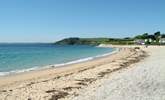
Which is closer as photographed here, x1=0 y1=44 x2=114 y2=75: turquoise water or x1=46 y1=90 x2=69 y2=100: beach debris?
x1=46 y1=90 x2=69 y2=100: beach debris

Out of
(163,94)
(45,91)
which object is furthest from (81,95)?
(163,94)

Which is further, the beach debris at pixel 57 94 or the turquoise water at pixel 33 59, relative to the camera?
the turquoise water at pixel 33 59

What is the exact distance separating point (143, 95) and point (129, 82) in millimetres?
2973

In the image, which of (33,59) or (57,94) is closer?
(57,94)

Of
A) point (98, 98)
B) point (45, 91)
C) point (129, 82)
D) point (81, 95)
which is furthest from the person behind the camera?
point (129, 82)

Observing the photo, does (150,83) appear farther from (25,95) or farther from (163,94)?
(25,95)

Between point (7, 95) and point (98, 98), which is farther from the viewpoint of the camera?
point (7, 95)

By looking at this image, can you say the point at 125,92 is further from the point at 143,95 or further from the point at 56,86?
the point at 56,86

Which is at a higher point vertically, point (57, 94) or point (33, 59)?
point (57, 94)

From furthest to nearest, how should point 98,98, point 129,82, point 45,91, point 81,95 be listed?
point 129,82, point 45,91, point 81,95, point 98,98

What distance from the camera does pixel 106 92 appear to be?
458 inches

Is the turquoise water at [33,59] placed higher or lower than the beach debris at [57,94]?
lower

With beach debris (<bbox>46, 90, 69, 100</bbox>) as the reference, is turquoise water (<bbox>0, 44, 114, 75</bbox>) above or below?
below

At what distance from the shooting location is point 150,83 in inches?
522
